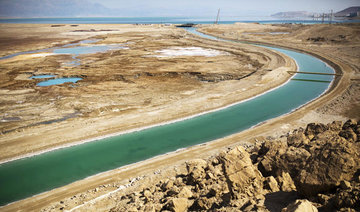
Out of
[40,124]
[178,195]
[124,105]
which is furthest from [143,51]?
[178,195]

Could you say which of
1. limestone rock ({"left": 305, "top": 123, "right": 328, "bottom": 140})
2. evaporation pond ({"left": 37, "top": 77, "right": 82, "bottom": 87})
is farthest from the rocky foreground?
evaporation pond ({"left": 37, "top": 77, "right": 82, "bottom": 87})

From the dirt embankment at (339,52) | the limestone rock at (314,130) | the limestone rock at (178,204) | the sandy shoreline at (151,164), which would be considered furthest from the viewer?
the dirt embankment at (339,52)

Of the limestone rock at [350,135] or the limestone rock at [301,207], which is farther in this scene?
the limestone rock at [350,135]

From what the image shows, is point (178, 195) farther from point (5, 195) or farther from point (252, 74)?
point (252, 74)

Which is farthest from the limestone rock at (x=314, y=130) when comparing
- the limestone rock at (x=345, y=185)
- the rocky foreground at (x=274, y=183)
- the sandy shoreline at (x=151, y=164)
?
the sandy shoreline at (x=151, y=164)

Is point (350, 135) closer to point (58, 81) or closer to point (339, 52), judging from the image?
point (58, 81)

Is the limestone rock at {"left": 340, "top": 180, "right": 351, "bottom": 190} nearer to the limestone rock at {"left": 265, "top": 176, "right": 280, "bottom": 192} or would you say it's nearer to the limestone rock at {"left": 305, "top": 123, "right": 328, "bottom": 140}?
the limestone rock at {"left": 265, "top": 176, "right": 280, "bottom": 192}

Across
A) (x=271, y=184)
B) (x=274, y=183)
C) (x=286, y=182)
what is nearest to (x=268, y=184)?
(x=271, y=184)

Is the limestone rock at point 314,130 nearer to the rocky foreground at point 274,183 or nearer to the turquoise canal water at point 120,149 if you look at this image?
the rocky foreground at point 274,183
